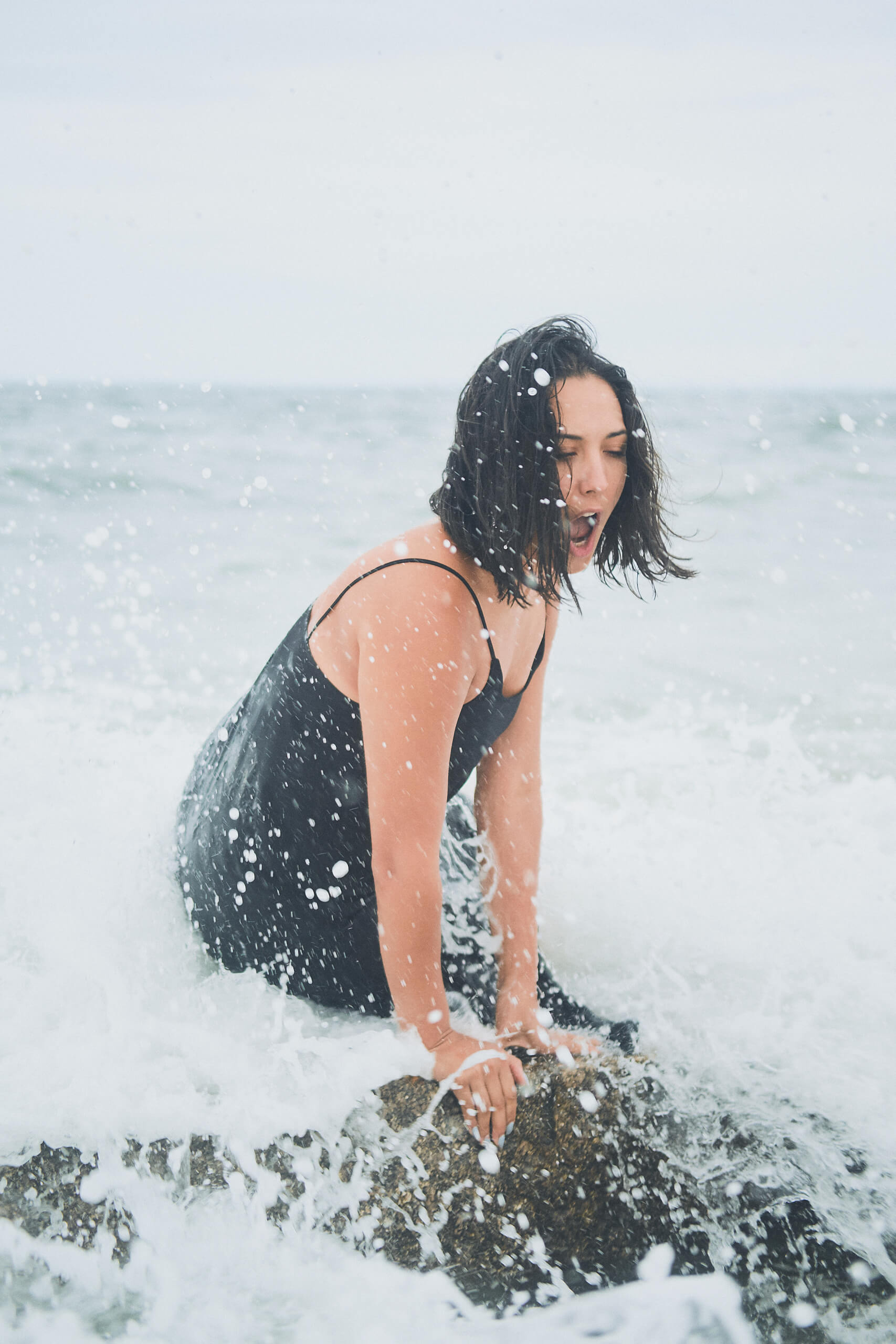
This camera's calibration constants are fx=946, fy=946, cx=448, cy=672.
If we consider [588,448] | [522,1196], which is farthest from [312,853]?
[588,448]

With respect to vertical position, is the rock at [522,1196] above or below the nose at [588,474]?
below

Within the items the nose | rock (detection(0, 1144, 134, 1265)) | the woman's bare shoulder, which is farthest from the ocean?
the woman's bare shoulder

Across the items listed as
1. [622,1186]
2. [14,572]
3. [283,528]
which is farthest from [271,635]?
[622,1186]

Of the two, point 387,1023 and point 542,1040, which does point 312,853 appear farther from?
point 542,1040

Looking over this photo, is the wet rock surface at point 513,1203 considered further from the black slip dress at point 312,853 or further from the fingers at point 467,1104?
the black slip dress at point 312,853

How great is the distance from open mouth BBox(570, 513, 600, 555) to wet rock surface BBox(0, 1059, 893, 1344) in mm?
1193

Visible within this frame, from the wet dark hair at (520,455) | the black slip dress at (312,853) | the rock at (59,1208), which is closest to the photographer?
the rock at (59,1208)

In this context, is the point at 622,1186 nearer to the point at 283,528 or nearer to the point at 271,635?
the point at 271,635

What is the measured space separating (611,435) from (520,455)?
25 cm

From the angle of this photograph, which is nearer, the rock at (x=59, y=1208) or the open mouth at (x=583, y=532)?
the rock at (x=59, y=1208)

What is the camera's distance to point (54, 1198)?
6.15 feet

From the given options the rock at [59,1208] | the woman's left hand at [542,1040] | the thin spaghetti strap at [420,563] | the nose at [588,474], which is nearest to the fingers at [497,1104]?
the woman's left hand at [542,1040]

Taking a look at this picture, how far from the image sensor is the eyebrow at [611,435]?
200cm

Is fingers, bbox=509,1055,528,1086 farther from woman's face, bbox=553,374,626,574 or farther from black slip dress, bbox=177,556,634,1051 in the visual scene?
woman's face, bbox=553,374,626,574
